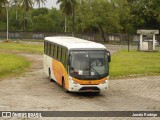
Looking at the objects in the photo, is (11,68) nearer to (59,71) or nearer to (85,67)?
(59,71)

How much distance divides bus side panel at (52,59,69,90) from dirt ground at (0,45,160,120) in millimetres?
530

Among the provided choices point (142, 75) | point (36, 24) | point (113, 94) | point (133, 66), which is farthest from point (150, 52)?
point (36, 24)

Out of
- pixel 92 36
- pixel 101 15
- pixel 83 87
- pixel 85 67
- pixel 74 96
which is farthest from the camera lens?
pixel 92 36

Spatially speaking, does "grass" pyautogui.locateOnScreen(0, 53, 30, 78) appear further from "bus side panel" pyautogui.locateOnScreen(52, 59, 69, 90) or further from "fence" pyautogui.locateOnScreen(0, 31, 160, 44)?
"fence" pyautogui.locateOnScreen(0, 31, 160, 44)

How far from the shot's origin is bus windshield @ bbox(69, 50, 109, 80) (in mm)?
22656

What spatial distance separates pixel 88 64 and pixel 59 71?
10.5 ft

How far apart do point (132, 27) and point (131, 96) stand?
62.5m

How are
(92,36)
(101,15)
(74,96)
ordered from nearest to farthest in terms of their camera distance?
1. (74,96)
2. (101,15)
3. (92,36)

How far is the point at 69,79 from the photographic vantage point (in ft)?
75.1

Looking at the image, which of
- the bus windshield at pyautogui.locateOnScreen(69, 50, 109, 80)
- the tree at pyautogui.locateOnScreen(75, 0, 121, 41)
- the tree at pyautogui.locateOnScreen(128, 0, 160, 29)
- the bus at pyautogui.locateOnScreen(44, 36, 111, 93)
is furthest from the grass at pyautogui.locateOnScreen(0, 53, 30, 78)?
the tree at pyautogui.locateOnScreen(128, 0, 160, 29)

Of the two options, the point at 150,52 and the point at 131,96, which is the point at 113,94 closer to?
the point at 131,96

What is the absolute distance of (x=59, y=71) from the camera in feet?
83.6

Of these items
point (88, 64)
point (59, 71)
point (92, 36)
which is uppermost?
point (88, 64)

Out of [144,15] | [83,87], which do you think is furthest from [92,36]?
[83,87]
